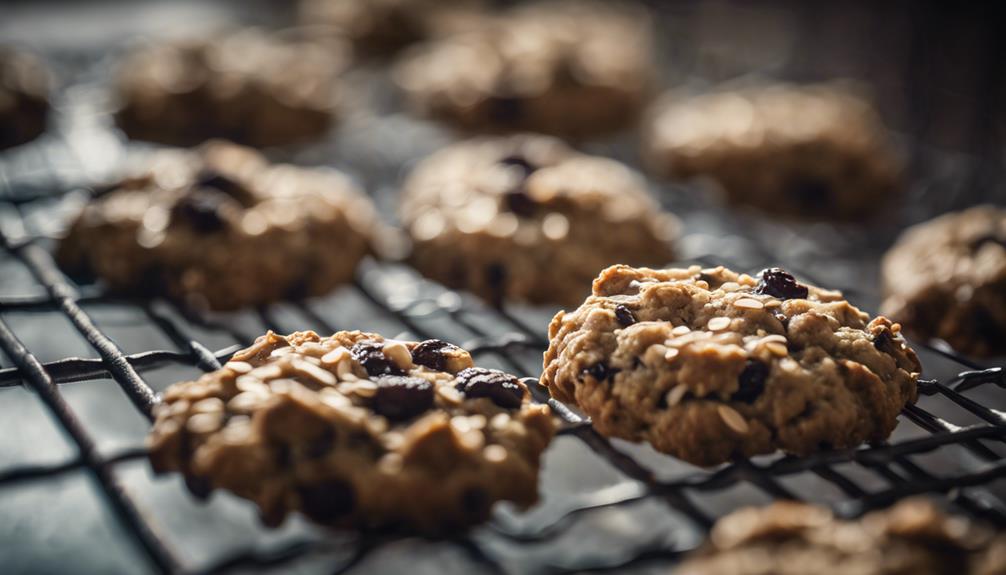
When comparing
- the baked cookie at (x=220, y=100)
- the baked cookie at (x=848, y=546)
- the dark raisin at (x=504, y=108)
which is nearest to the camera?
the baked cookie at (x=848, y=546)

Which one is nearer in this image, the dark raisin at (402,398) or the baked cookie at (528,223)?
the dark raisin at (402,398)

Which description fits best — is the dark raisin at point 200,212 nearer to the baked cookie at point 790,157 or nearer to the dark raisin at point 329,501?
the dark raisin at point 329,501

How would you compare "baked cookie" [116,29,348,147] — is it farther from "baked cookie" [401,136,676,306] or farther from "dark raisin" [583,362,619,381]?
"dark raisin" [583,362,619,381]

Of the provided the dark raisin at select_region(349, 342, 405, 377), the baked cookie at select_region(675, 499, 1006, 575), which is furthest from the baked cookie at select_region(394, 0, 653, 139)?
the baked cookie at select_region(675, 499, 1006, 575)

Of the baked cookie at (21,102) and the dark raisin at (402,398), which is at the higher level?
the baked cookie at (21,102)

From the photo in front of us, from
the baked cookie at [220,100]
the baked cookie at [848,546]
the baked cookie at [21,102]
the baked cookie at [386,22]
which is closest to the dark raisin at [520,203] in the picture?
the baked cookie at [220,100]

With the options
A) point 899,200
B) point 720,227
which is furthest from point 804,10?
point 720,227

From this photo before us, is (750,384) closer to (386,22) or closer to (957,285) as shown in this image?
(957,285)

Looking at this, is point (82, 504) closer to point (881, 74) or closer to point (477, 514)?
point (477, 514)

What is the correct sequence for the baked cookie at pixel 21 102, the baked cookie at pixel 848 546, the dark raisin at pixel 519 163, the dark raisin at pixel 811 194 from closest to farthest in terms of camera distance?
the baked cookie at pixel 848 546 → the dark raisin at pixel 519 163 → the dark raisin at pixel 811 194 → the baked cookie at pixel 21 102

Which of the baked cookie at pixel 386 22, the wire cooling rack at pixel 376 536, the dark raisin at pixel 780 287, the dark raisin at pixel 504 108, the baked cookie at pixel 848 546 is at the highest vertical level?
the baked cookie at pixel 386 22
